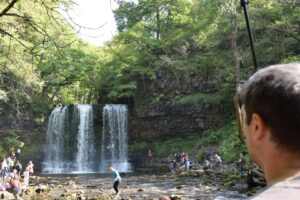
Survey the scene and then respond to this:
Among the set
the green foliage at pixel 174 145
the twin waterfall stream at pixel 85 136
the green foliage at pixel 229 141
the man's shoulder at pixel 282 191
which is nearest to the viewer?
the man's shoulder at pixel 282 191

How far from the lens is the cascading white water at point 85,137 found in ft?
131

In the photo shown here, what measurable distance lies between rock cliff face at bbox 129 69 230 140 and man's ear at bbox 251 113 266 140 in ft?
116

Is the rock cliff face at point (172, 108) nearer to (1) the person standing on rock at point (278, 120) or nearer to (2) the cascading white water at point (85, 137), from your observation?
(2) the cascading white water at point (85, 137)

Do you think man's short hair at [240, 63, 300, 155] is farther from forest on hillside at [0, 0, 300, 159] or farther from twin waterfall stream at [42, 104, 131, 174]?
twin waterfall stream at [42, 104, 131, 174]

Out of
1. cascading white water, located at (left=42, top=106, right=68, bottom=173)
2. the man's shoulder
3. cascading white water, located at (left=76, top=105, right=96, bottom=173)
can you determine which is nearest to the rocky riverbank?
the man's shoulder

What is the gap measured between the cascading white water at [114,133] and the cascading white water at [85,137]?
1.21 metres

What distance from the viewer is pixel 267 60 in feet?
102

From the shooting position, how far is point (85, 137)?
40.7 meters

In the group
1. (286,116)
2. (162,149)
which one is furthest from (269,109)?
(162,149)

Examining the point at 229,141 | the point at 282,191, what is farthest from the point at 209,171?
the point at 282,191

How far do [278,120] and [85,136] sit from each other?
132 feet

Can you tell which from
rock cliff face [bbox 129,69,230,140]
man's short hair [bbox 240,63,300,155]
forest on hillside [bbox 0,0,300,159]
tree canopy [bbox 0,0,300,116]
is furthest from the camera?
rock cliff face [bbox 129,69,230,140]

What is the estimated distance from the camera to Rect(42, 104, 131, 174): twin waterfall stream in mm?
39625

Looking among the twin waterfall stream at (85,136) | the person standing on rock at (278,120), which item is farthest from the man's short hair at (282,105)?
the twin waterfall stream at (85,136)
